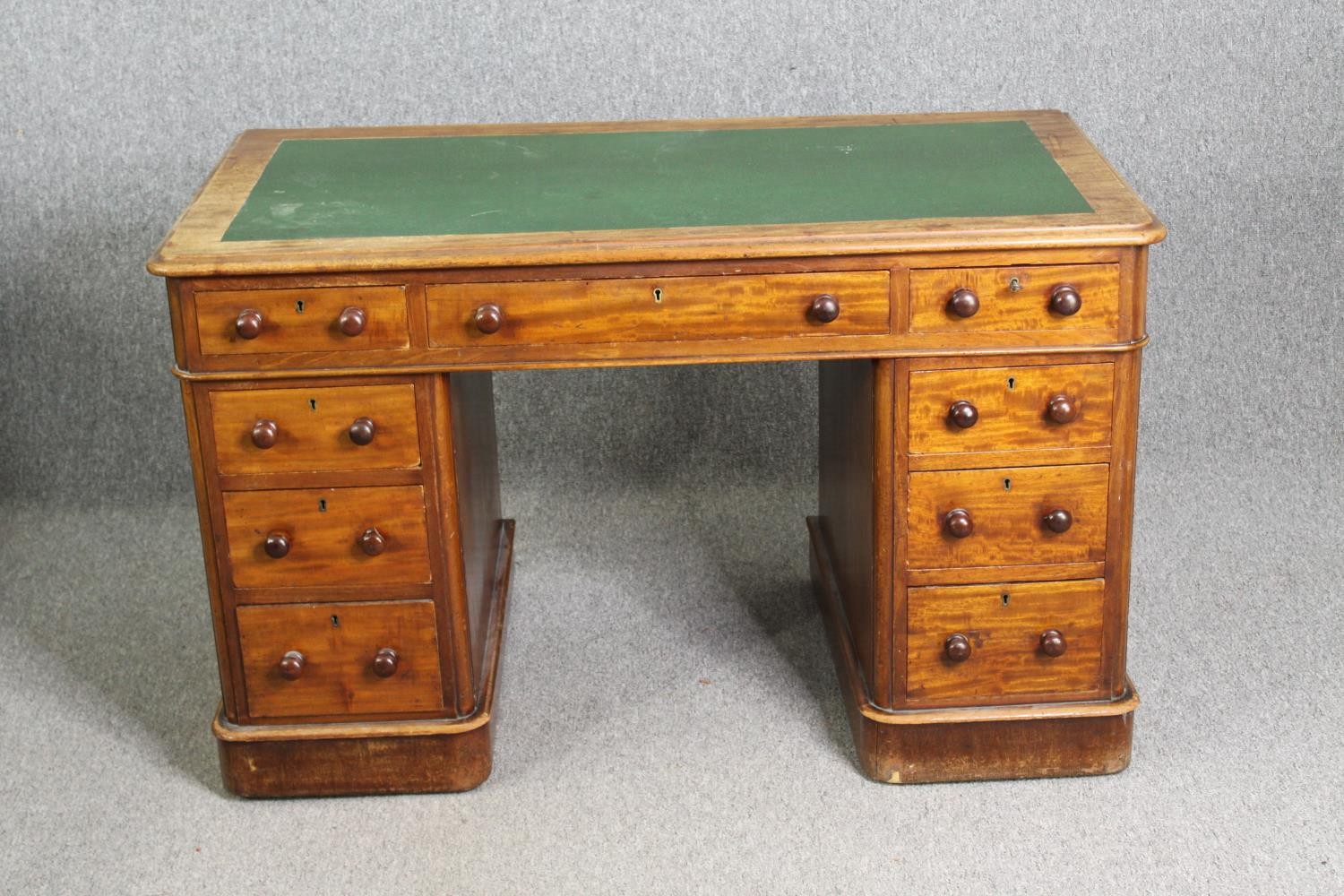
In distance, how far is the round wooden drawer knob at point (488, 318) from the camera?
2447mm

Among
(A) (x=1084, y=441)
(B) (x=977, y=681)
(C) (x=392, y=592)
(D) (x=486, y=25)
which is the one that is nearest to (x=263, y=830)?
(C) (x=392, y=592)

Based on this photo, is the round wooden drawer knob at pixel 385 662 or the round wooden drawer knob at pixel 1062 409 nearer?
the round wooden drawer knob at pixel 1062 409

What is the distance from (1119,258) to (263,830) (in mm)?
1398

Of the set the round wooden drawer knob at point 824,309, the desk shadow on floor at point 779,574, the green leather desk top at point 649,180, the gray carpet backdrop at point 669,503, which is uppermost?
the green leather desk top at point 649,180

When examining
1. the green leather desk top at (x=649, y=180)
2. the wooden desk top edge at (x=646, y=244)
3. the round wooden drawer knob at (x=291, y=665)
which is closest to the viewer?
the wooden desk top edge at (x=646, y=244)

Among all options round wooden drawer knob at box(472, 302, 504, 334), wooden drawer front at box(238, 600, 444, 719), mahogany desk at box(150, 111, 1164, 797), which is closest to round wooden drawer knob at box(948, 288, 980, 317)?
mahogany desk at box(150, 111, 1164, 797)

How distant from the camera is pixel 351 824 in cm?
268

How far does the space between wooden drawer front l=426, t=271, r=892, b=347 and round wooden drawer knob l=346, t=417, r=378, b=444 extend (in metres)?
0.15

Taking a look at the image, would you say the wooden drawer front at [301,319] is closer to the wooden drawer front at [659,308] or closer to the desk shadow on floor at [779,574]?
the wooden drawer front at [659,308]

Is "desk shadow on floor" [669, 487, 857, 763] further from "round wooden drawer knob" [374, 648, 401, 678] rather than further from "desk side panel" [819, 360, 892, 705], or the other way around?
"round wooden drawer knob" [374, 648, 401, 678]

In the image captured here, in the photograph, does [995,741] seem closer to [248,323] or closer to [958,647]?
[958,647]

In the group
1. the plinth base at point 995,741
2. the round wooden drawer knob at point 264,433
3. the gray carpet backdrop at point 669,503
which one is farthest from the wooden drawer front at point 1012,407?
the round wooden drawer knob at point 264,433

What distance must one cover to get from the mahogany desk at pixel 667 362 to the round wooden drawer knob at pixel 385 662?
13 mm

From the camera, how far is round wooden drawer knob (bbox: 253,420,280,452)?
2510 mm
